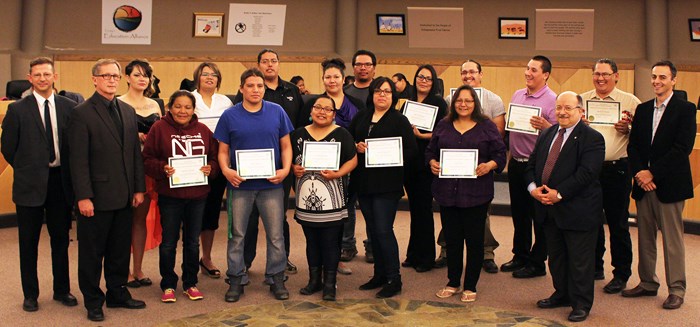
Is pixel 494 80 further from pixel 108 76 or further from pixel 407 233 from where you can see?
pixel 108 76

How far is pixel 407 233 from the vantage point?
7.70 m

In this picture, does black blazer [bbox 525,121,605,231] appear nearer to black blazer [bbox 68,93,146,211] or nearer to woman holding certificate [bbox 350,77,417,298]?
woman holding certificate [bbox 350,77,417,298]

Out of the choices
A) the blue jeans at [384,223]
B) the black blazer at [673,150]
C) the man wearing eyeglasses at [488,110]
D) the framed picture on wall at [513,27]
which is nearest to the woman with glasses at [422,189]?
the man wearing eyeglasses at [488,110]

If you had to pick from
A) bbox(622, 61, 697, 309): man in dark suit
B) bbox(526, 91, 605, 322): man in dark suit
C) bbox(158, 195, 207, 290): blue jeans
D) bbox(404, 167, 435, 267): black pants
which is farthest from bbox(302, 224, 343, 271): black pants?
bbox(622, 61, 697, 309): man in dark suit

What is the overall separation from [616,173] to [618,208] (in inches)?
10.0

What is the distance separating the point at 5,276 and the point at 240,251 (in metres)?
1.94

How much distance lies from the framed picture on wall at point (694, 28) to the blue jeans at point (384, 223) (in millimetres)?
8034

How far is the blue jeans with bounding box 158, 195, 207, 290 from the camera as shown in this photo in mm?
5238

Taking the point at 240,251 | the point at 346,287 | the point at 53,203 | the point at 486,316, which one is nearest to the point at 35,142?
the point at 53,203

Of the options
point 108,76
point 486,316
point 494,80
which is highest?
point 494,80

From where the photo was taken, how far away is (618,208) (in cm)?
565

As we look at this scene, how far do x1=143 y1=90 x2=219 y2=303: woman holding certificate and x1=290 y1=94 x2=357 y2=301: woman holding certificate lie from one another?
1.94 feet

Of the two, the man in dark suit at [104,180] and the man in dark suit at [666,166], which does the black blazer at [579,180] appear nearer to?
the man in dark suit at [666,166]

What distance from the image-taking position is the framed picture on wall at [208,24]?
11766 mm
